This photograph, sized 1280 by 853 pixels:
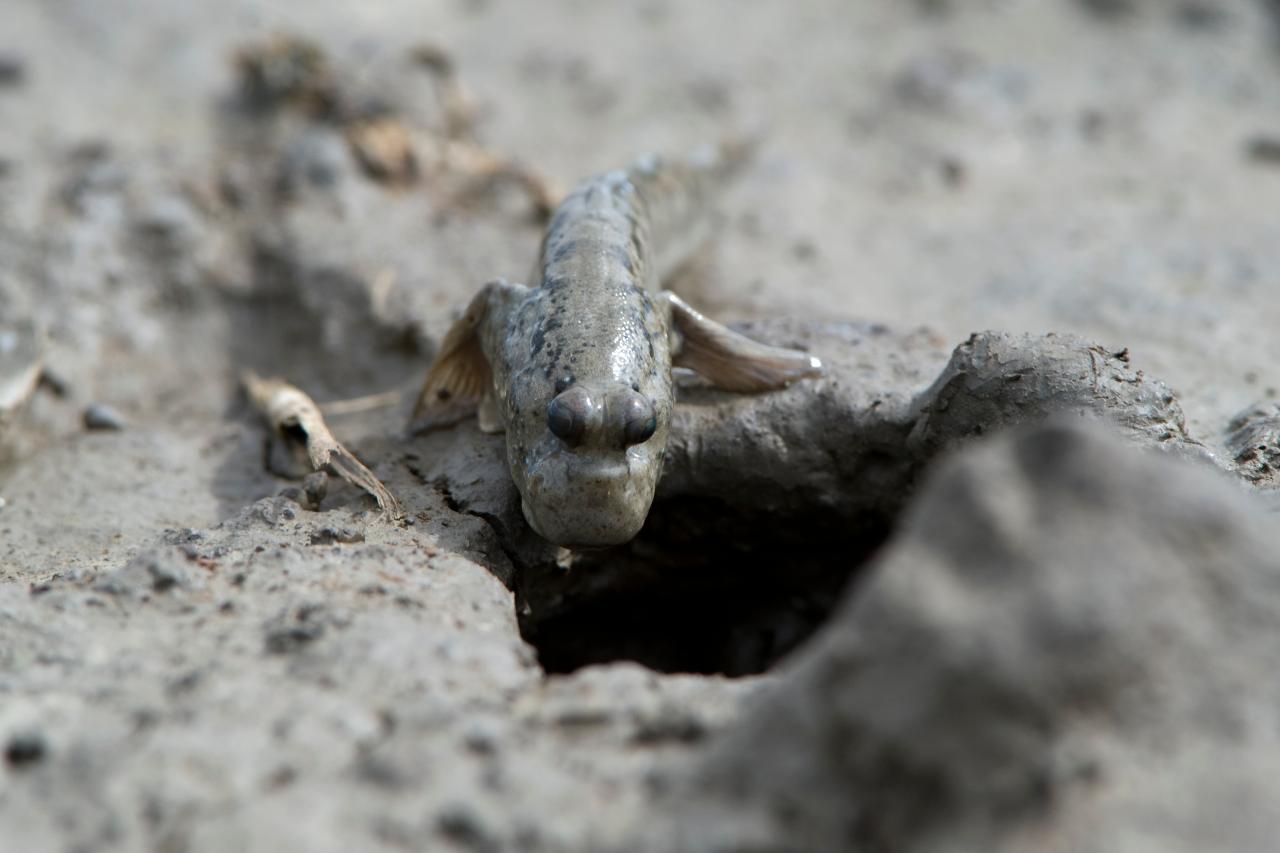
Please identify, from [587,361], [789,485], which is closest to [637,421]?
[587,361]

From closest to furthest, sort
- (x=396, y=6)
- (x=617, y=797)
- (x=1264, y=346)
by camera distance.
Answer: (x=617, y=797) → (x=1264, y=346) → (x=396, y=6)

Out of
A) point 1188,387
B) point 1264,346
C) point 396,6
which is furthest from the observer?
point 396,6

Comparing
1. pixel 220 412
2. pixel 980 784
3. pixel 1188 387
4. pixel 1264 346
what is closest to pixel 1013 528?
pixel 980 784

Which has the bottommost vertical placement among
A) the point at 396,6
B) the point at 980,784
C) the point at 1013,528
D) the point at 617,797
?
the point at 617,797

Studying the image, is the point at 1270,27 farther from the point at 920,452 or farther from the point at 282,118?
the point at 282,118

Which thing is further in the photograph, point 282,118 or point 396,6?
point 396,6

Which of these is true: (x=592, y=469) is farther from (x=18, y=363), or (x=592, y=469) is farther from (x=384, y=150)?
(x=384, y=150)

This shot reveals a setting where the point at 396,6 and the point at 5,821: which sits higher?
the point at 396,6

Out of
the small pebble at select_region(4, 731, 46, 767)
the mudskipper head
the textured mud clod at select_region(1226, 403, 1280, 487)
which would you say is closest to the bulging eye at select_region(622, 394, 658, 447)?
the mudskipper head
